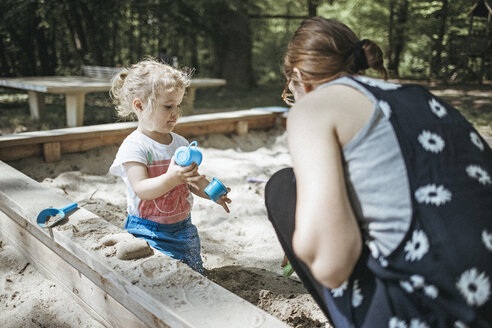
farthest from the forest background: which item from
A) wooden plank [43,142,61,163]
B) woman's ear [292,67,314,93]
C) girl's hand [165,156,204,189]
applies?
woman's ear [292,67,314,93]

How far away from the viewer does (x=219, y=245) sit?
2.19 m

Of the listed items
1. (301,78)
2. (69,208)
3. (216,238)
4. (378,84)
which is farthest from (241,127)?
(378,84)

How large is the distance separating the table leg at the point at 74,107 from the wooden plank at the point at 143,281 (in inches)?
115

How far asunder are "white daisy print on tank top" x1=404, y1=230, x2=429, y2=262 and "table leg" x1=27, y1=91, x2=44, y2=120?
4.98m

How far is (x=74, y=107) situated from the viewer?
4.53 m

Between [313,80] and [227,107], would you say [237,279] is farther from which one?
[227,107]

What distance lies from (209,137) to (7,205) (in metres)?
2.41

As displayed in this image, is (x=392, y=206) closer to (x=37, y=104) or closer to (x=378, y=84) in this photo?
(x=378, y=84)

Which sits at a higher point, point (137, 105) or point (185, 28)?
point (185, 28)

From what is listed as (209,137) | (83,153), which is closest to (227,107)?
(209,137)

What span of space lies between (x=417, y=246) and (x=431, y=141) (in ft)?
0.74

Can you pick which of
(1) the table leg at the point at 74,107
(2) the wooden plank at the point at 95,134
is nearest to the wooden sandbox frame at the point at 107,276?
(2) the wooden plank at the point at 95,134

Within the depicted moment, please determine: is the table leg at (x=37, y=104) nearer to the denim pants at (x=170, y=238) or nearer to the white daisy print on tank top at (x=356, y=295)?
the denim pants at (x=170, y=238)

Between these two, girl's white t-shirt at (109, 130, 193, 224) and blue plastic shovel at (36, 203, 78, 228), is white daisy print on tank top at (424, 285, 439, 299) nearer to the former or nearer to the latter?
girl's white t-shirt at (109, 130, 193, 224)
